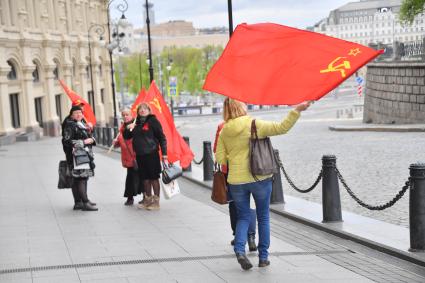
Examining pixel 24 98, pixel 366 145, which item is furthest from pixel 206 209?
pixel 24 98

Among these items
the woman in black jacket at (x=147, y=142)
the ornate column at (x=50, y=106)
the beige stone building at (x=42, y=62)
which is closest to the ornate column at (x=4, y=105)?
the beige stone building at (x=42, y=62)

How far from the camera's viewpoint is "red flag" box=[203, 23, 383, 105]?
5.94 metres

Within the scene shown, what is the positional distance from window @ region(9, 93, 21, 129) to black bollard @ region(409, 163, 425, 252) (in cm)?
3494

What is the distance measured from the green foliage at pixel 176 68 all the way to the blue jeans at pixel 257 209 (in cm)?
7973

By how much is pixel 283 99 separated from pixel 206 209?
509 centimetres

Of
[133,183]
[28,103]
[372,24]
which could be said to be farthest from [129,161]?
[372,24]

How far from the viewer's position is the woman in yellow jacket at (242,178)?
21.7 feet

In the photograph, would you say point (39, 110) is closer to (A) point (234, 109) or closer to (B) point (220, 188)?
(B) point (220, 188)

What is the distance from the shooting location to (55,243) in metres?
8.38

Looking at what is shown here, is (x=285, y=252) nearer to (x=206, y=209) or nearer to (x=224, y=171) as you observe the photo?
(x=224, y=171)

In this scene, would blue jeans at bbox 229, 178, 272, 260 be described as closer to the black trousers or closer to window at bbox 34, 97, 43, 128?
the black trousers

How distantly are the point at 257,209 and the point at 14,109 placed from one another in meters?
35.3

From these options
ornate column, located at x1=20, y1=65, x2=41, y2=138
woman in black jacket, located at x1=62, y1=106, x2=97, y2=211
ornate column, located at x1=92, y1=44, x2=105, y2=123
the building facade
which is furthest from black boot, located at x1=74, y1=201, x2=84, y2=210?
ornate column, located at x1=92, y1=44, x2=105, y2=123

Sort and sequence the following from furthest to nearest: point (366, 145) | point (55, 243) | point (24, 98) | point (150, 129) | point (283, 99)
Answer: point (24, 98), point (366, 145), point (150, 129), point (55, 243), point (283, 99)
